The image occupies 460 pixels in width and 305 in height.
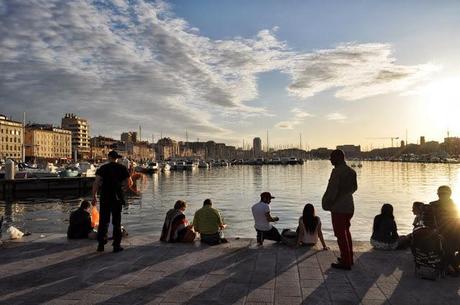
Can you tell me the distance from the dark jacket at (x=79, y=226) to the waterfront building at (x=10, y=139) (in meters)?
160

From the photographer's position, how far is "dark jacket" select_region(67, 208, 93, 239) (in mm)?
12062

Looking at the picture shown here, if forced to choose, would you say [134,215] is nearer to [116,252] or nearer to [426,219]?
[116,252]

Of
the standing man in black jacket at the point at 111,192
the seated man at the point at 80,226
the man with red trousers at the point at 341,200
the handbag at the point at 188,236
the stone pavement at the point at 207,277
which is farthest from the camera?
the seated man at the point at 80,226

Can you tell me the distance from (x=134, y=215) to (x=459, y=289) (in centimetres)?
2891

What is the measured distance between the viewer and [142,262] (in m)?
9.29

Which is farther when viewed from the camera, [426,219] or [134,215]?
[134,215]

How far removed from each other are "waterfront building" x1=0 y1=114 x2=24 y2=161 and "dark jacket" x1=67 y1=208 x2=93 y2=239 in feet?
526

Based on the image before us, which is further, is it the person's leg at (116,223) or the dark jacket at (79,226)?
the dark jacket at (79,226)

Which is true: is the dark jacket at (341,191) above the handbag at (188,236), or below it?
above

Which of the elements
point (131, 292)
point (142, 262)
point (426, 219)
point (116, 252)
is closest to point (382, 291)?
point (426, 219)

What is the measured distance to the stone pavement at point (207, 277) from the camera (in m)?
6.90

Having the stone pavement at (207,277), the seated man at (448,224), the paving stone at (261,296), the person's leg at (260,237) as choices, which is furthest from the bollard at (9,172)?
the seated man at (448,224)

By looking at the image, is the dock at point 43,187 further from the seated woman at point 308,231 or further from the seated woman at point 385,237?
the seated woman at point 385,237

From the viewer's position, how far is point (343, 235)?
8797mm
